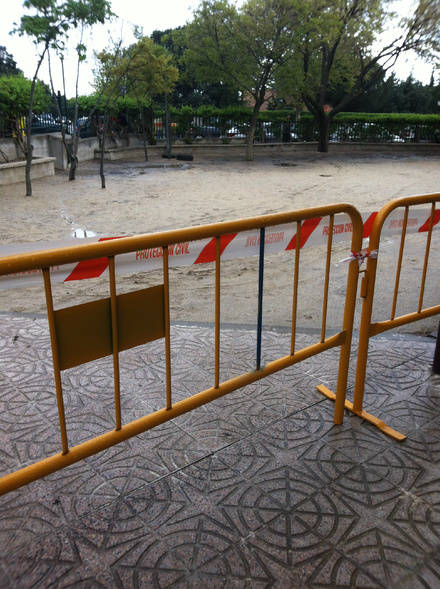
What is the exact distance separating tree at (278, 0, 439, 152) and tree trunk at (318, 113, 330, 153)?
117cm

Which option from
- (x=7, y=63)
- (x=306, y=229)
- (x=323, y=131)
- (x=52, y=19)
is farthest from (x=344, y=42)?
(x=7, y=63)

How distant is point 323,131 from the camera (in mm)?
30250

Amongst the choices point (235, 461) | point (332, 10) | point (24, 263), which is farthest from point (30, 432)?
point (332, 10)

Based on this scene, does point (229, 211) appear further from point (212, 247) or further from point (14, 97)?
point (14, 97)

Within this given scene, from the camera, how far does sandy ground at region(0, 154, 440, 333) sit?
231 inches

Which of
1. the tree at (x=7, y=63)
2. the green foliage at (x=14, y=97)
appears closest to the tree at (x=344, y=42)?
the green foliage at (x=14, y=97)

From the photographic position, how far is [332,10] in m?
24.0

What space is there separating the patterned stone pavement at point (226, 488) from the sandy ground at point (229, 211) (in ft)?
5.89

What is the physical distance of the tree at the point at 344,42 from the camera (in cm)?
2330

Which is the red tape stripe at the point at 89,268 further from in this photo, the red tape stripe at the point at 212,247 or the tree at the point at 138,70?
the tree at the point at 138,70

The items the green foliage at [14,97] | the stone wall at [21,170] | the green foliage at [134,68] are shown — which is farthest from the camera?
the green foliage at [14,97]

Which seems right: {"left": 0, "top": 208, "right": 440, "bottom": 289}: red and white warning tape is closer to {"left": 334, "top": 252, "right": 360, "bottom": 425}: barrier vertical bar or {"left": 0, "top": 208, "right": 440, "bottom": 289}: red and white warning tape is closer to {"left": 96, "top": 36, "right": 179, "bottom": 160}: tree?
{"left": 334, "top": 252, "right": 360, "bottom": 425}: barrier vertical bar

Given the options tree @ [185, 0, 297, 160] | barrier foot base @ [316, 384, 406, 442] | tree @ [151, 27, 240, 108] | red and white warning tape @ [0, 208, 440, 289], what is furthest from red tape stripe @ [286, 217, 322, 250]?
tree @ [151, 27, 240, 108]

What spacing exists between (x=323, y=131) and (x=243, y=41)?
9160 millimetres
